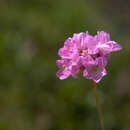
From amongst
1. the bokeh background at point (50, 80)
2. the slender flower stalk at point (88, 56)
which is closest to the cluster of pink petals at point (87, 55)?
the slender flower stalk at point (88, 56)

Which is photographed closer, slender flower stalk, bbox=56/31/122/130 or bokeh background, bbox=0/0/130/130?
slender flower stalk, bbox=56/31/122/130

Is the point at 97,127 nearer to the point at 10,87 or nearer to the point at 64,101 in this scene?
the point at 64,101

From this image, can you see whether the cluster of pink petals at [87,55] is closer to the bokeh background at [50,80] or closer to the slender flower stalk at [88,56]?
the slender flower stalk at [88,56]

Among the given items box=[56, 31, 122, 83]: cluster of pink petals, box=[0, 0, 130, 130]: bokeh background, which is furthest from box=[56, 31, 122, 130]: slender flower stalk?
box=[0, 0, 130, 130]: bokeh background

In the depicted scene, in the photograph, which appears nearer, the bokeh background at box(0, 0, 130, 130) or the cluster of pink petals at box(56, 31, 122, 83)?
the cluster of pink petals at box(56, 31, 122, 83)

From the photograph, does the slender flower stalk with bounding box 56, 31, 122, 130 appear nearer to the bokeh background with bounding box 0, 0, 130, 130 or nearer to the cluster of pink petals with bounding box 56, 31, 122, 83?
the cluster of pink petals with bounding box 56, 31, 122, 83

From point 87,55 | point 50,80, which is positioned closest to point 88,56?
point 87,55
